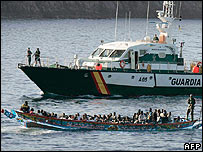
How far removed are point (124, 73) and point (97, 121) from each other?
13.6 metres

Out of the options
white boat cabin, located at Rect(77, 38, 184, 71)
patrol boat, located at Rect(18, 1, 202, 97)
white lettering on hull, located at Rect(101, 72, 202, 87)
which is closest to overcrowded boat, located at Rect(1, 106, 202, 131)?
patrol boat, located at Rect(18, 1, 202, 97)

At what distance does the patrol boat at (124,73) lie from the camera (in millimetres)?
66938

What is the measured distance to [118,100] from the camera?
222 feet

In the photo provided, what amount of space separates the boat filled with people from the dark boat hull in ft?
33.4

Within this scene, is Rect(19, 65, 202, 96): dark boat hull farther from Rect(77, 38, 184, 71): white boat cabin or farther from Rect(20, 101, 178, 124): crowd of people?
Rect(20, 101, 178, 124): crowd of people

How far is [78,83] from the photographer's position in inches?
2653

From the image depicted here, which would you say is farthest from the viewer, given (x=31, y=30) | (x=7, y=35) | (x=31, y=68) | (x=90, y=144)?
(x=31, y=30)

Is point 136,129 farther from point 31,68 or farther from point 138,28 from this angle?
point 138,28

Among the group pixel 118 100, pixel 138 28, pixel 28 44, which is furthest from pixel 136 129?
pixel 138 28

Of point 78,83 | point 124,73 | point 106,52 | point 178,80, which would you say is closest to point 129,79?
point 124,73

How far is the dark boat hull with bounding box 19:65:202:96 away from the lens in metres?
66.7

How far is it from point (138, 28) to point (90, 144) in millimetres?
137851

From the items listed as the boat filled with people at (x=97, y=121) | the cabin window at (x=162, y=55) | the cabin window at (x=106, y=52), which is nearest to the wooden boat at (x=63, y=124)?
the boat filled with people at (x=97, y=121)

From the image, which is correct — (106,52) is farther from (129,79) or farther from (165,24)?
(165,24)
